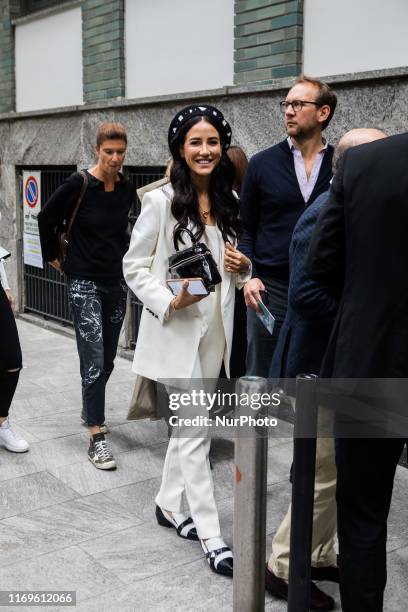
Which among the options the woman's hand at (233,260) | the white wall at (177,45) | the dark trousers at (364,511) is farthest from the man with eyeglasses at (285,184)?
the white wall at (177,45)

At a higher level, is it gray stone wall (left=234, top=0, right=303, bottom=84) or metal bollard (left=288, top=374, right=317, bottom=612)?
gray stone wall (left=234, top=0, right=303, bottom=84)

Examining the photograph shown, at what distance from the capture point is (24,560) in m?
3.46

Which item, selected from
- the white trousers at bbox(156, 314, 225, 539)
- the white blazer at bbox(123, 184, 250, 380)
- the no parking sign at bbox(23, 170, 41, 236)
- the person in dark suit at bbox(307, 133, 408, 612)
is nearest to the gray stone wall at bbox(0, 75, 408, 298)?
the no parking sign at bbox(23, 170, 41, 236)

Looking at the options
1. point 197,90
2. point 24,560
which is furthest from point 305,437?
point 197,90

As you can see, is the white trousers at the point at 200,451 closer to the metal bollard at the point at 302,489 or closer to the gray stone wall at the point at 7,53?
the metal bollard at the point at 302,489

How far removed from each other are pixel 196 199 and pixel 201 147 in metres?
0.24

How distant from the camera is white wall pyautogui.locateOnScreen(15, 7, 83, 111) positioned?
27.6 feet

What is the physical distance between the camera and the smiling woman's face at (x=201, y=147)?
346 cm

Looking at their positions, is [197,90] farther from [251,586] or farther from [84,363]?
[251,586]

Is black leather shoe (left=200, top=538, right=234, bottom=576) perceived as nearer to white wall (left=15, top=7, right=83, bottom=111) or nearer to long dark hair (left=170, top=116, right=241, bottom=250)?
long dark hair (left=170, top=116, right=241, bottom=250)

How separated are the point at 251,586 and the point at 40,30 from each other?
7.96 metres

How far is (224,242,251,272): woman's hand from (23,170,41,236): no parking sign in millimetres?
5641

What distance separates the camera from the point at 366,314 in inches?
93.0

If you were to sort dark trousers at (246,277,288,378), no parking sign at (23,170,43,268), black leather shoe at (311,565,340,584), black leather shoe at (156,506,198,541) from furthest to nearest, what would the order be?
no parking sign at (23,170,43,268) < dark trousers at (246,277,288,378) < black leather shoe at (156,506,198,541) < black leather shoe at (311,565,340,584)
